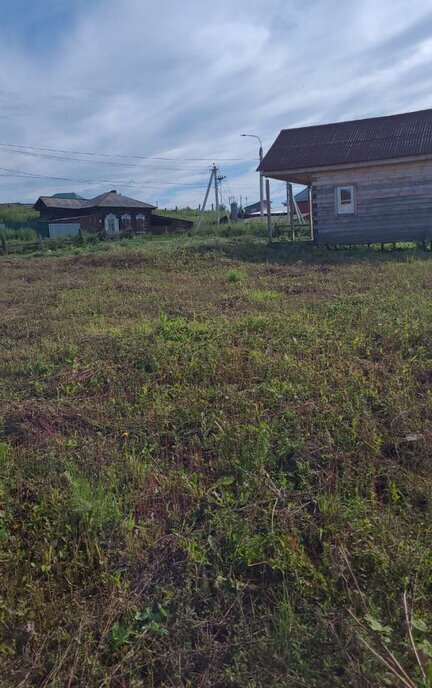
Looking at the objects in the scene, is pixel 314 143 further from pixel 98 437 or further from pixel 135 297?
pixel 98 437

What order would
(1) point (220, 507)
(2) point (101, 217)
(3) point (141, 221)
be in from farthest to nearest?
(3) point (141, 221) → (2) point (101, 217) → (1) point (220, 507)

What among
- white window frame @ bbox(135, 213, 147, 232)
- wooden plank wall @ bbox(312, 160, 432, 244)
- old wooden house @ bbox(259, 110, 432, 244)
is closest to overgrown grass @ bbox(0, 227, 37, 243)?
white window frame @ bbox(135, 213, 147, 232)

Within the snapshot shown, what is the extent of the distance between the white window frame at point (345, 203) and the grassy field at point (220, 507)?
37.8 feet

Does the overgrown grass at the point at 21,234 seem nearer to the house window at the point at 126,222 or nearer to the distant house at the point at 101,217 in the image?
the distant house at the point at 101,217

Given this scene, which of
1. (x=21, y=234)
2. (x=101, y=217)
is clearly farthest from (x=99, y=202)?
(x=21, y=234)

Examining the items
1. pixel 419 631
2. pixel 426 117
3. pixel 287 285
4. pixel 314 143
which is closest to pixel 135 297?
pixel 287 285

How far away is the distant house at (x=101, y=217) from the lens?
39031mm

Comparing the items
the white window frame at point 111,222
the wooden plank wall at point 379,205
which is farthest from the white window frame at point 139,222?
the wooden plank wall at point 379,205

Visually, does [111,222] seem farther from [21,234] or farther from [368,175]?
[368,175]

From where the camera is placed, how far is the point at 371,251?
15.5m

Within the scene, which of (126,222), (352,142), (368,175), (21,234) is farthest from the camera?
(126,222)

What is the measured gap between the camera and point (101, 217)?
39.6 meters

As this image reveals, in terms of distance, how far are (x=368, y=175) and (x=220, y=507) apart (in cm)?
1529

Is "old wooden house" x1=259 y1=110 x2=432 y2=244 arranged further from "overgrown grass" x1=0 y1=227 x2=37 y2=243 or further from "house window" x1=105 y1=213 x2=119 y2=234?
"overgrown grass" x1=0 y1=227 x2=37 y2=243
